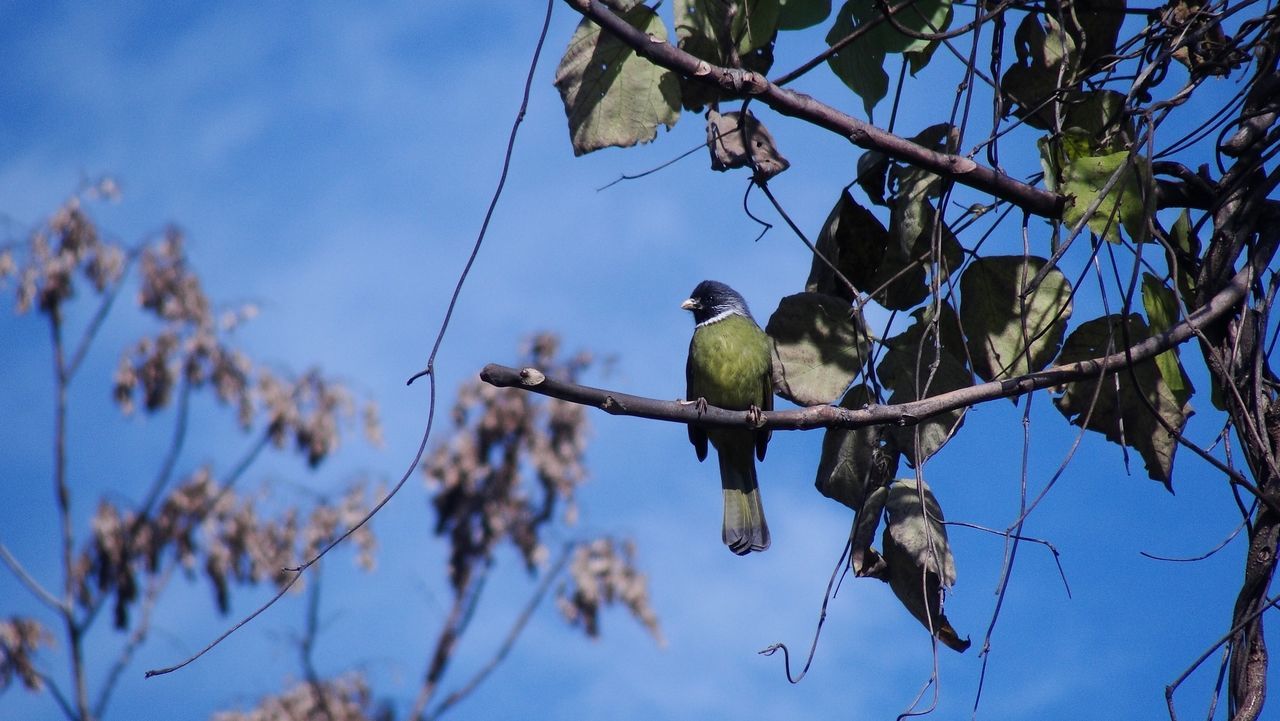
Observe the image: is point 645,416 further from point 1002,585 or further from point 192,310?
point 192,310

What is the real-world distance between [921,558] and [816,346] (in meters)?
0.52

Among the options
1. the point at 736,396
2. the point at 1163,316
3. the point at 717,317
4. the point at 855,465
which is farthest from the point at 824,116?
the point at 717,317

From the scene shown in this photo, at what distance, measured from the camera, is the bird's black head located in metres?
5.43

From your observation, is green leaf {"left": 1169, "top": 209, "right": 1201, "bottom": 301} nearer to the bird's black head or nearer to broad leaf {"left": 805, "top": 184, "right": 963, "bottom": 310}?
broad leaf {"left": 805, "top": 184, "right": 963, "bottom": 310}


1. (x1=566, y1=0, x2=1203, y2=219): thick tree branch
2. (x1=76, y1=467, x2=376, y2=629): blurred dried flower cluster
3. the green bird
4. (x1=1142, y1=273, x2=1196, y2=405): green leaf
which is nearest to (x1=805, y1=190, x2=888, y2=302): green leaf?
(x1=566, y1=0, x2=1203, y2=219): thick tree branch

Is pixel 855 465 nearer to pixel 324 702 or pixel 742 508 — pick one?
pixel 742 508

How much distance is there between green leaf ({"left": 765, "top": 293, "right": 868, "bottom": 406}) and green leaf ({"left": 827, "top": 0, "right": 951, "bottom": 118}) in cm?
46

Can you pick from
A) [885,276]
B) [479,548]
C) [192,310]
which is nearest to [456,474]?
[479,548]

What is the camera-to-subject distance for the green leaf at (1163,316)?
7.53ft

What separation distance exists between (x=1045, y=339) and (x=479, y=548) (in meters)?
Answer: 9.52

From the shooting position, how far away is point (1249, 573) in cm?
195

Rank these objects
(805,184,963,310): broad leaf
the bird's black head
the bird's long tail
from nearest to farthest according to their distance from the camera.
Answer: (805,184,963,310): broad leaf, the bird's long tail, the bird's black head

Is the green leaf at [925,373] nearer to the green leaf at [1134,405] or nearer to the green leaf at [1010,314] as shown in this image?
the green leaf at [1010,314]

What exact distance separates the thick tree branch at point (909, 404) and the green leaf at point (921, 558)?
227 mm
